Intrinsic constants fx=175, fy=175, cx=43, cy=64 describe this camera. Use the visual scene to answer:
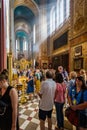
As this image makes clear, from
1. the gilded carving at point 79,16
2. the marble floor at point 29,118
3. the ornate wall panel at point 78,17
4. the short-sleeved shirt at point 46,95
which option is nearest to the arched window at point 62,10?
the ornate wall panel at point 78,17

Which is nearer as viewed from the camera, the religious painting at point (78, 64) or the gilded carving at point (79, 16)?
the religious painting at point (78, 64)

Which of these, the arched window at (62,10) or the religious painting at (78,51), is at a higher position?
the arched window at (62,10)

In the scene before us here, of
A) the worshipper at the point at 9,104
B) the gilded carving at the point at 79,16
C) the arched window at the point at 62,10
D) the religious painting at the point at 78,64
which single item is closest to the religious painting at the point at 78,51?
the religious painting at the point at 78,64

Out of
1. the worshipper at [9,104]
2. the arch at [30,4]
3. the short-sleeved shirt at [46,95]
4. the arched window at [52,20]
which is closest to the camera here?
the worshipper at [9,104]

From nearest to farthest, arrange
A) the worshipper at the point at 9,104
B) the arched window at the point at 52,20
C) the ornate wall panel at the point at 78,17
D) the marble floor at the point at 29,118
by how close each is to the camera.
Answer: the worshipper at the point at 9,104, the marble floor at the point at 29,118, the ornate wall panel at the point at 78,17, the arched window at the point at 52,20

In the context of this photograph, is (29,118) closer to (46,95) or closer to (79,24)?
(46,95)

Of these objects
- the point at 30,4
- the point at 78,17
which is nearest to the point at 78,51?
the point at 78,17

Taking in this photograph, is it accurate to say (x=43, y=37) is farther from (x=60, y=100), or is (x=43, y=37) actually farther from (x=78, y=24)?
(x=60, y=100)

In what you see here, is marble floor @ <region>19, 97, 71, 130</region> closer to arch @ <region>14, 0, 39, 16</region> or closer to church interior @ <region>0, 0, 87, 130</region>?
church interior @ <region>0, 0, 87, 130</region>

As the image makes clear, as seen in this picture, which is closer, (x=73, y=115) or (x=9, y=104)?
(x=9, y=104)

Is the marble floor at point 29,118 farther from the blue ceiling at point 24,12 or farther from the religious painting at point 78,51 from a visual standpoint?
the blue ceiling at point 24,12

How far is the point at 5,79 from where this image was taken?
231 cm

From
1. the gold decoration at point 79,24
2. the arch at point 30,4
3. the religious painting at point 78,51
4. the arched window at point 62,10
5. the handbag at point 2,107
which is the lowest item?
the handbag at point 2,107

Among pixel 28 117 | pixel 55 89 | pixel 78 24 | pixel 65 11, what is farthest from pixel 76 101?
pixel 65 11
